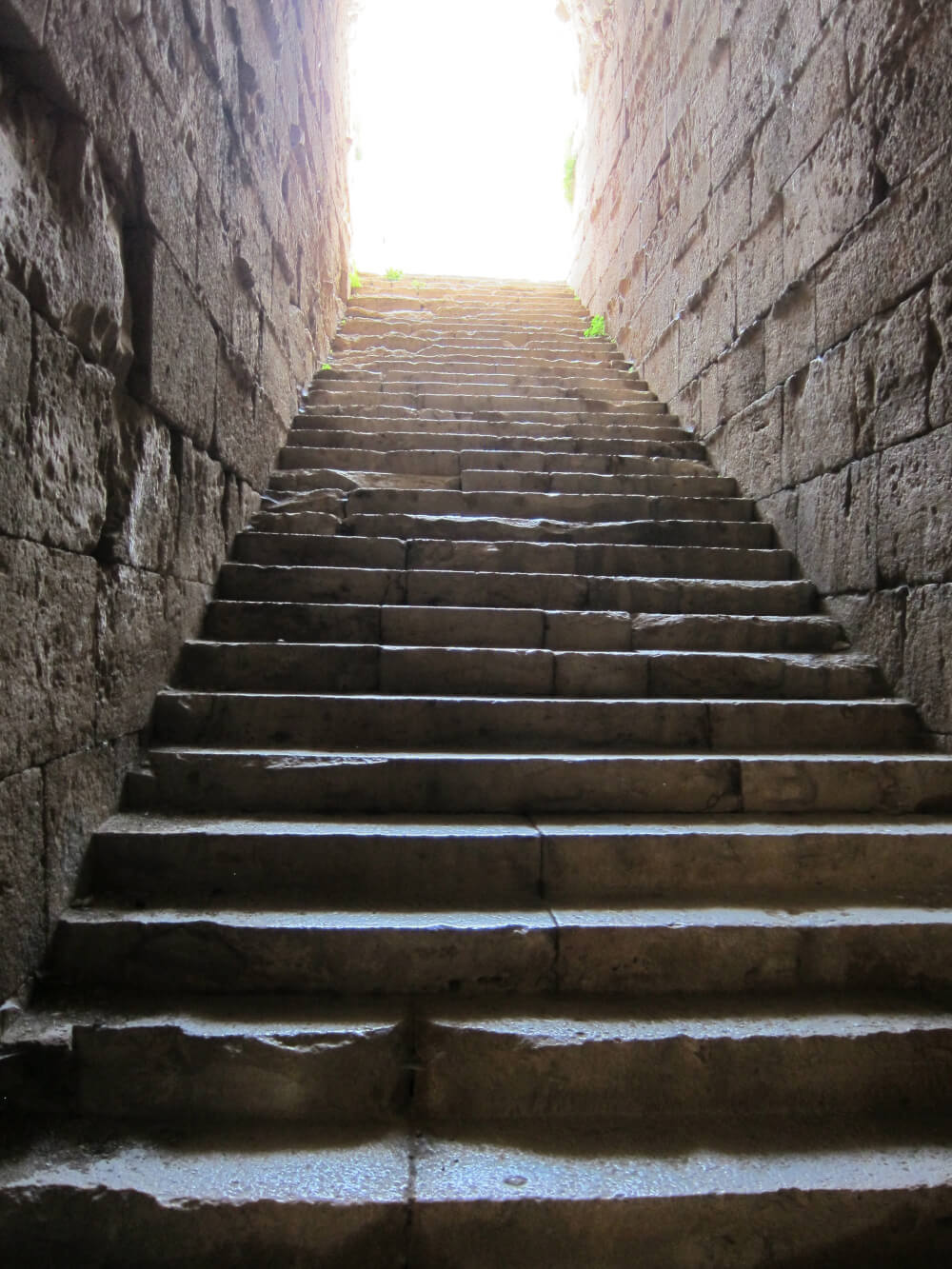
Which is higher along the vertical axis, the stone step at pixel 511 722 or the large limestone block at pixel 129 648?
the large limestone block at pixel 129 648

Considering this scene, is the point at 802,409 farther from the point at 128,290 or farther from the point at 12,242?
the point at 12,242

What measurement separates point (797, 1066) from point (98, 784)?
2071 mm

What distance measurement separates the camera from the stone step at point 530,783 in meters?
2.65

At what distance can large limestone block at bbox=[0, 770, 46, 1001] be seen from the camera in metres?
1.91

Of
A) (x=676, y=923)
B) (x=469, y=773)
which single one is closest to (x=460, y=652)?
(x=469, y=773)

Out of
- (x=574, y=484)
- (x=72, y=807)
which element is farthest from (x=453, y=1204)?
(x=574, y=484)

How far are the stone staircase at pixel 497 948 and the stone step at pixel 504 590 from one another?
0.06ft

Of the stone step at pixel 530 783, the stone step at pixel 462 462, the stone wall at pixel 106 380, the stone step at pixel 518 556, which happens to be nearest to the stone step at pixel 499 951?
the stone wall at pixel 106 380

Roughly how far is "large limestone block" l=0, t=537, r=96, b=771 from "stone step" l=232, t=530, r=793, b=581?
1613mm

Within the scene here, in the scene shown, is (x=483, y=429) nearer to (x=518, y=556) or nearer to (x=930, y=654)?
(x=518, y=556)

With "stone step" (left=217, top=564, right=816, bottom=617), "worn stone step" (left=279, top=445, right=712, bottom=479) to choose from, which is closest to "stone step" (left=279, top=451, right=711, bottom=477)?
"worn stone step" (left=279, top=445, right=712, bottom=479)

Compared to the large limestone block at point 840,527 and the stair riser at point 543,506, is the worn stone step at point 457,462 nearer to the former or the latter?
the stair riser at point 543,506

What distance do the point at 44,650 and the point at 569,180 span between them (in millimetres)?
11164

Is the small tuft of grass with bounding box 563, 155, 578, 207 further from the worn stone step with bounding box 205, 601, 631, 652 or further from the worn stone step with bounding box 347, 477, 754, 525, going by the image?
the worn stone step with bounding box 205, 601, 631, 652
